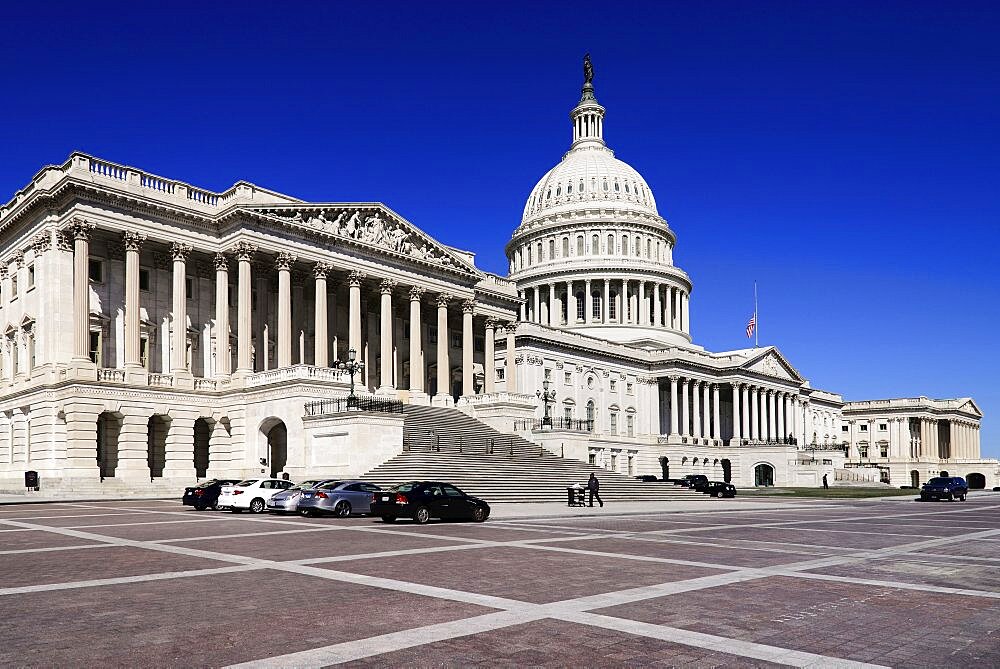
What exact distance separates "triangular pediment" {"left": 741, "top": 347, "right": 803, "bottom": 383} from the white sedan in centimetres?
→ 9478

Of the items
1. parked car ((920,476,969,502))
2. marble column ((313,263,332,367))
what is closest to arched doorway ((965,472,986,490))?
parked car ((920,476,969,502))

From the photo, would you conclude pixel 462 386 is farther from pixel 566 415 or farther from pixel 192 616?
pixel 192 616

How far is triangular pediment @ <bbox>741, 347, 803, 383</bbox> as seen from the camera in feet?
422

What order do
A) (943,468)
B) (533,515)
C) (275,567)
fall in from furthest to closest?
(943,468) < (533,515) < (275,567)

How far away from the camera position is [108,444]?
5678cm

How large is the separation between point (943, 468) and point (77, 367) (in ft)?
518

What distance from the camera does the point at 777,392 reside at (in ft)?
441

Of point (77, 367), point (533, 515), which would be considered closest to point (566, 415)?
point (77, 367)

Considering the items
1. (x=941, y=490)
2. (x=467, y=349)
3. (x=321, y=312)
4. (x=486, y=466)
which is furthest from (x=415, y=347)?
(x=941, y=490)

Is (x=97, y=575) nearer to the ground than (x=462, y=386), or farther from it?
nearer to the ground

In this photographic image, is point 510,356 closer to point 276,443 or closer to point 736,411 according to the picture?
point 276,443

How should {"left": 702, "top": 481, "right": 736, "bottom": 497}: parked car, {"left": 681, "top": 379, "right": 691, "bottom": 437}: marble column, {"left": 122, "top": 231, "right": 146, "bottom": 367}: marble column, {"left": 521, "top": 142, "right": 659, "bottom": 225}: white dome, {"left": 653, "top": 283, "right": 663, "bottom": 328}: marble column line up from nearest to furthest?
{"left": 122, "top": 231, "right": 146, "bottom": 367}: marble column < {"left": 702, "top": 481, "right": 736, "bottom": 497}: parked car < {"left": 681, "top": 379, "right": 691, "bottom": 437}: marble column < {"left": 653, "top": 283, "right": 663, "bottom": 328}: marble column < {"left": 521, "top": 142, "right": 659, "bottom": 225}: white dome

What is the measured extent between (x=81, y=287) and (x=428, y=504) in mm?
31705

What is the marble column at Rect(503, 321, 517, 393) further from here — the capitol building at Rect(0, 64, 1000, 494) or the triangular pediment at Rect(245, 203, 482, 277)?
the triangular pediment at Rect(245, 203, 482, 277)
